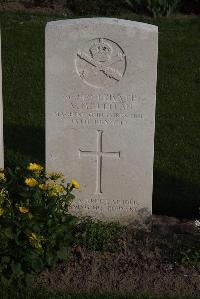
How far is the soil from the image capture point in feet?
18.8

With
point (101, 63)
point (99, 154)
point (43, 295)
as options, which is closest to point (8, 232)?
point (43, 295)

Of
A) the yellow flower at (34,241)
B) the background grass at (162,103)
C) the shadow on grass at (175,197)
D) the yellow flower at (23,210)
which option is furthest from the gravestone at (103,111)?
the yellow flower at (34,241)

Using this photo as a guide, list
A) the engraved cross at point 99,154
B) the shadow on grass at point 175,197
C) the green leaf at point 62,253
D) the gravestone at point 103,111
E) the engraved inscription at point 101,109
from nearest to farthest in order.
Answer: the green leaf at point 62,253
the gravestone at point 103,111
the engraved inscription at point 101,109
the engraved cross at point 99,154
the shadow on grass at point 175,197

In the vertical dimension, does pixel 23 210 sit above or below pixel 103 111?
below

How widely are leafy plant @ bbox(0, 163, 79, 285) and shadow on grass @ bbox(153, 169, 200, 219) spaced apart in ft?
5.68

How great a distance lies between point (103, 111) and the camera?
6.39 meters

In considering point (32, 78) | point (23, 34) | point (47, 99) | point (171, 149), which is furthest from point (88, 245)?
point (23, 34)

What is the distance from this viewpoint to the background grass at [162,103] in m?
7.82

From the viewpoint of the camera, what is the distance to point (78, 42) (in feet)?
20.3

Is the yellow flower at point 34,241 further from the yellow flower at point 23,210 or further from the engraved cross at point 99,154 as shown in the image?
the engraved cross at point 99,154

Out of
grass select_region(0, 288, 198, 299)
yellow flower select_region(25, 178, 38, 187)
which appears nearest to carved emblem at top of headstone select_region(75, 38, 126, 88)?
yellow flower select_region(25, 178, 38, 187)

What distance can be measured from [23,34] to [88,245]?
7.51 meters

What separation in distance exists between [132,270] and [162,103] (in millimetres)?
4870

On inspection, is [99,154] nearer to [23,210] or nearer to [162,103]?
[23,210]
